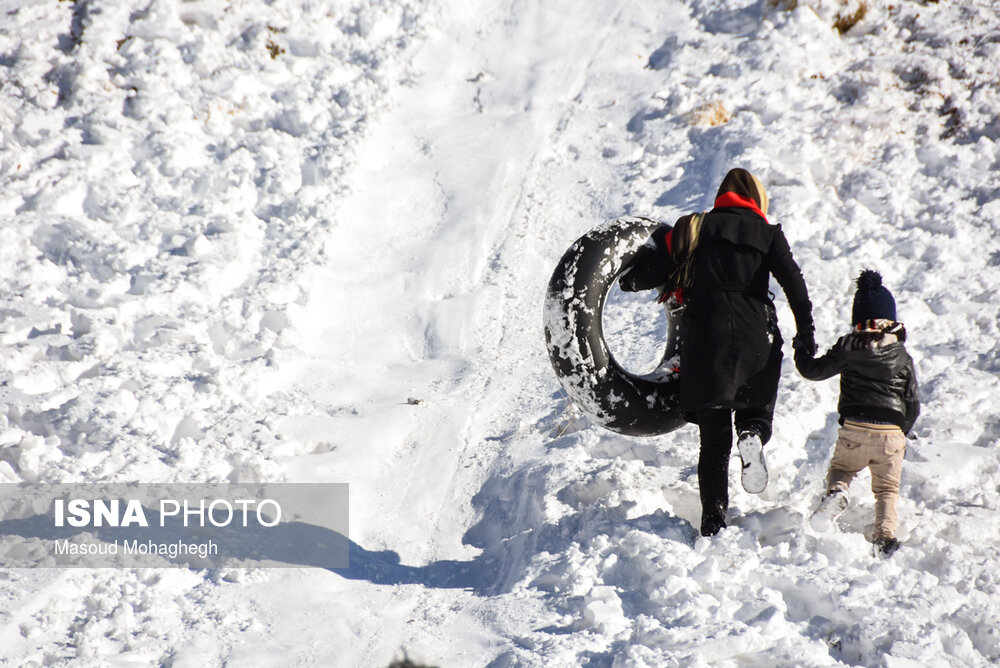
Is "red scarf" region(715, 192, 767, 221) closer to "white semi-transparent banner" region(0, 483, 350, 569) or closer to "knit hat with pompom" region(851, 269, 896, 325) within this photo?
"knit hat with pompom" region(851, 269, 896, 325)

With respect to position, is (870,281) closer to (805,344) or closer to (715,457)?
(805,344)

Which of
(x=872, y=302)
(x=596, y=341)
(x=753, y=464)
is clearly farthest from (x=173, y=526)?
(x=872, y=302)

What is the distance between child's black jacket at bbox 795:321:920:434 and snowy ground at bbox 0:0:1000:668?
19.9 inches

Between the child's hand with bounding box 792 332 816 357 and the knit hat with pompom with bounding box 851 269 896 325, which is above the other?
the knit hat with pompom with bounding box 851 269 896 325

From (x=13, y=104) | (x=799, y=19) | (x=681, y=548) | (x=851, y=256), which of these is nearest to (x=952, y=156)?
(x=851, y=256)

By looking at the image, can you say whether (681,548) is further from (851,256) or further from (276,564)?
(851,256)

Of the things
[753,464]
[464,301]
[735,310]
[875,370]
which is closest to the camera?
[753,464]

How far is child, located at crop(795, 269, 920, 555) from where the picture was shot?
3.40m

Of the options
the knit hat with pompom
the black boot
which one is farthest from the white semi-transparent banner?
the knit hat with pompom

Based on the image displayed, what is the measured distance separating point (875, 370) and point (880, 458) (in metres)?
0.38

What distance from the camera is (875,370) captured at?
342cm

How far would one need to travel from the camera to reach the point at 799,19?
7480 mm

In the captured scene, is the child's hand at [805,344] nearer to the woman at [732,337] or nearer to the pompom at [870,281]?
the woman at [732,337]

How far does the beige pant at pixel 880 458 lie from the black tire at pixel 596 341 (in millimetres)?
785
